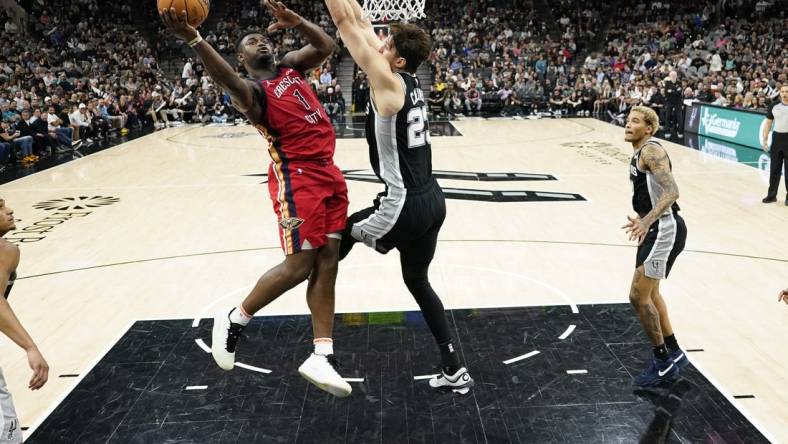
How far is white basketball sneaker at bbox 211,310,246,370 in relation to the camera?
3.47 meters

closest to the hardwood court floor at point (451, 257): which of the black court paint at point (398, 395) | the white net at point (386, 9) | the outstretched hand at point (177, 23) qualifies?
the black court paint at point (398, 395)

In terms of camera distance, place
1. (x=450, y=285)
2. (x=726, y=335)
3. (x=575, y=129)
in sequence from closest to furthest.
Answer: (x=726, y=335) → (x=450, y=285) → (x=575, y=129)

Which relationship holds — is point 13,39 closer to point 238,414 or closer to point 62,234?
point 62,234

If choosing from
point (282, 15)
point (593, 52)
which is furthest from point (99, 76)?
Answer: point (282, 15)

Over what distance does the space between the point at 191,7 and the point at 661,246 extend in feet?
9.05

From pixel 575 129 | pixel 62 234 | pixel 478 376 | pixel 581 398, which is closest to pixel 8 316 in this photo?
pixel 478 376

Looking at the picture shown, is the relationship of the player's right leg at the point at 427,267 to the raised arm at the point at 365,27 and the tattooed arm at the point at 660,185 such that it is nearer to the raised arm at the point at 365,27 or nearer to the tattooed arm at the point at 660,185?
the raised arm at the point at 365,27

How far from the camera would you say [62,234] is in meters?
7.79

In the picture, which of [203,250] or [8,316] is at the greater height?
[8,316]

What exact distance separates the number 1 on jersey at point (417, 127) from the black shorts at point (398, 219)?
24 centimetres

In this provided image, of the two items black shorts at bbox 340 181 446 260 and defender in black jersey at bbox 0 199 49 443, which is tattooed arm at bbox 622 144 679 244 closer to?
black shorts at bbox 340 181 446 260

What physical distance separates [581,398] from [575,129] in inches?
575

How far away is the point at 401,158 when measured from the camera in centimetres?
343

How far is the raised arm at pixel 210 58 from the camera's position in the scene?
9.65ft
